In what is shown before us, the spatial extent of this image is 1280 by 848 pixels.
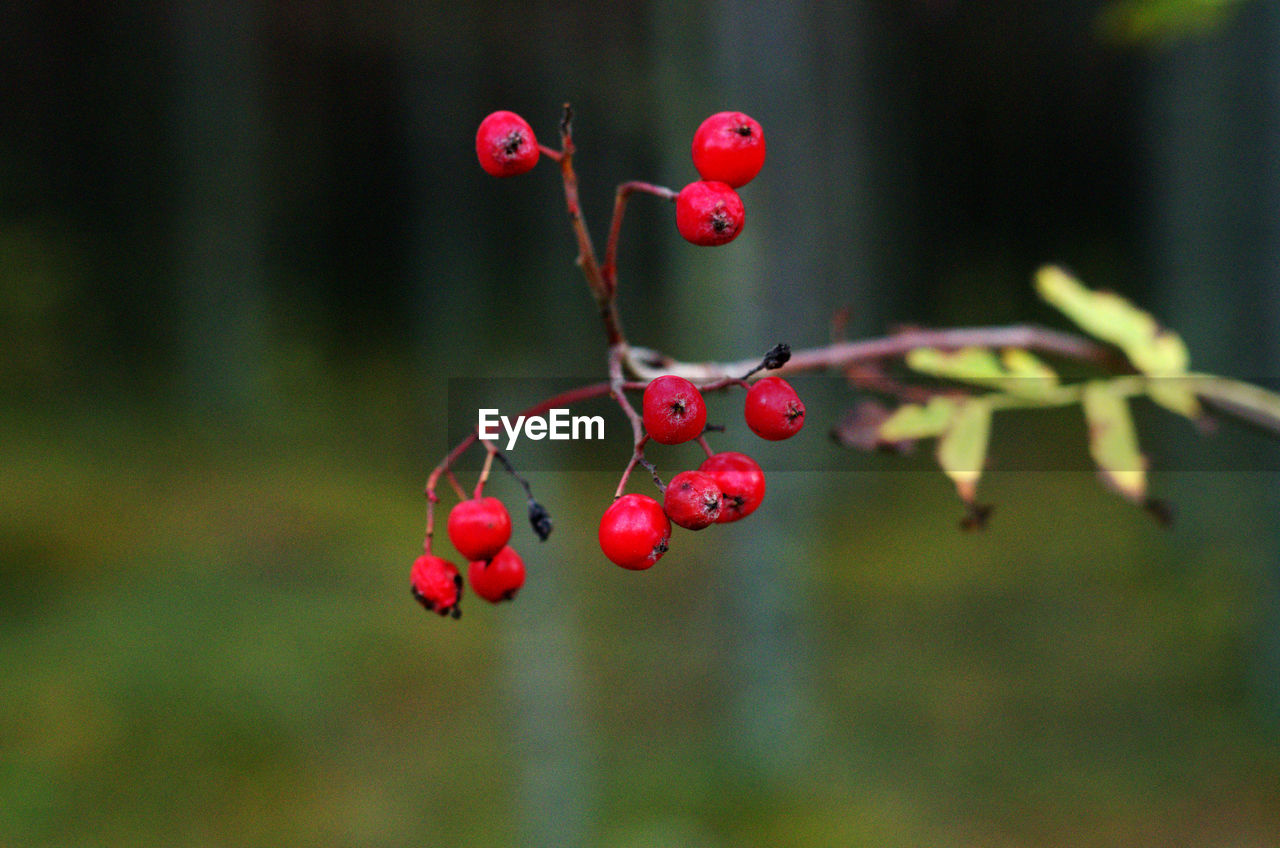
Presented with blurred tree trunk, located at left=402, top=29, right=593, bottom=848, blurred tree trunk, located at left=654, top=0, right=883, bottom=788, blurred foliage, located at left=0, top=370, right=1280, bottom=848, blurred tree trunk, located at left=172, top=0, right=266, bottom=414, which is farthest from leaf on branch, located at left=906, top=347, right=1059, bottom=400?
blurred tree trunk, located at left=172, top=0, right=266, bottom=414

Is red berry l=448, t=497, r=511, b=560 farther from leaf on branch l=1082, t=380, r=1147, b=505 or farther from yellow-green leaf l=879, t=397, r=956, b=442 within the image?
leaf on branch l=1082, t=380, r=1147, b=505

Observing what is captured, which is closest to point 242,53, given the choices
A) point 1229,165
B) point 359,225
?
point 359,225

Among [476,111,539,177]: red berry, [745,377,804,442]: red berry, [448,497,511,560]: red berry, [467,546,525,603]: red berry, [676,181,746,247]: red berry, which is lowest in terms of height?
[467,546,525,603]: red berry

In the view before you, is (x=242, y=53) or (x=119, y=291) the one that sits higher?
(x=242, y=53)

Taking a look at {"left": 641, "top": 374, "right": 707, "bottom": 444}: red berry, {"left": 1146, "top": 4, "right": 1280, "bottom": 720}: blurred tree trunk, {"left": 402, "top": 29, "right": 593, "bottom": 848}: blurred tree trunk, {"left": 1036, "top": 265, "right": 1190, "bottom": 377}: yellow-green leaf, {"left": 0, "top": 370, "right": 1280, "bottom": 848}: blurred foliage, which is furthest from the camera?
{"left": 1146, "top": 4, "right": 1280, "bottom": 720}: blurred tree trunk

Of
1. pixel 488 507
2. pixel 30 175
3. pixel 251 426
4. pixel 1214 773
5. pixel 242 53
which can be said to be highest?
pixel 242 53

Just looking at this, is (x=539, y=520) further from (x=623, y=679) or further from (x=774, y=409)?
(x=623, y=679)

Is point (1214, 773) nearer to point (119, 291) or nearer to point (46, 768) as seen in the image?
point (46, 768)

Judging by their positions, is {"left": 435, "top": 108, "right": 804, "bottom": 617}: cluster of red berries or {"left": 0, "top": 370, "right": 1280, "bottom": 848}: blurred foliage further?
{"left": 0, "top": 370, "right": 1280, "bottom": 848}: blurred foliage
